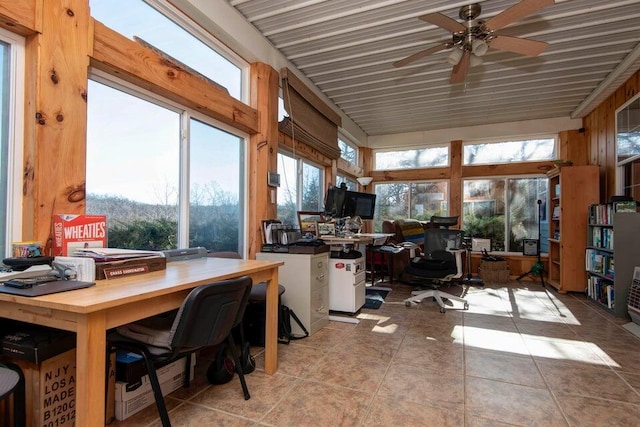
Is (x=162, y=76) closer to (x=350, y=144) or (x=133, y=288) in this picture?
(x=133, y=288)

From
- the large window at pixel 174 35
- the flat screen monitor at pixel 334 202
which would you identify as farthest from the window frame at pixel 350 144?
the large window at pixel 174 35

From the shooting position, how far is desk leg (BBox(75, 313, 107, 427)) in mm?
1069

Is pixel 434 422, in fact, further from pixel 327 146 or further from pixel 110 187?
pixel 327 146

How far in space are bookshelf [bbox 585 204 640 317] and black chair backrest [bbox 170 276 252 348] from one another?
4017mm

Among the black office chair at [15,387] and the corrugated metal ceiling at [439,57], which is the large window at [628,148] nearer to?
the corrugated metal ceiling at [439,57]

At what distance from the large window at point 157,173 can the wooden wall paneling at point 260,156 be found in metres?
0.17

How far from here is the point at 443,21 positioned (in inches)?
100

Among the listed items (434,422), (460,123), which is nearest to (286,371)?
(434,422)

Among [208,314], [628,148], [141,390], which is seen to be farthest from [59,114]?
[628,148]

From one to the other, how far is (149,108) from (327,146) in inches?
106

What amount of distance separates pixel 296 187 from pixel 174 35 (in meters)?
2.26

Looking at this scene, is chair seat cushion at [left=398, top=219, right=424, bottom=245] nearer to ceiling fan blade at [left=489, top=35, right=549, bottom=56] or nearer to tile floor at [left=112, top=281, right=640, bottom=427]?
tile floor at [left=112, top=281, right=640, bottom=427]

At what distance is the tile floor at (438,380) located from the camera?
1698mm

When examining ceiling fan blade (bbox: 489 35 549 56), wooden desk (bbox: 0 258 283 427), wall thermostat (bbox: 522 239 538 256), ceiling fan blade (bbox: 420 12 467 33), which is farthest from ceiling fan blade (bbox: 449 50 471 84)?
wall thermostat (bbox: 522 239 538 256)
